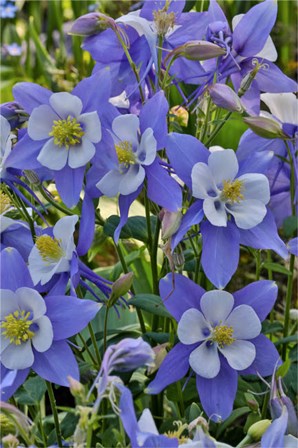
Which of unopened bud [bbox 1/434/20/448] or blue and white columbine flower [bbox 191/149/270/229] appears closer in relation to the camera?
unopened bud [bbox 1/434/20/448]

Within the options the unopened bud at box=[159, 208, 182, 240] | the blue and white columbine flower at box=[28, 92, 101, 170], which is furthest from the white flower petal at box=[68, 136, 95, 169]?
the unopened bud at box=[159, 208, 182, 240]

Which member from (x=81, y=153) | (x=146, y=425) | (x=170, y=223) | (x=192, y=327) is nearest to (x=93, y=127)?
(x=81, y=153)

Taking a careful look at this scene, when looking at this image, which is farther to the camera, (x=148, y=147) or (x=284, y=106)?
(x=284, y=106)

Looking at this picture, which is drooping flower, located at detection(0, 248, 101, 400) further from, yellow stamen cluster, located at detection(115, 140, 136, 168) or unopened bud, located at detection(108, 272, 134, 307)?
yellow stamen cluster, located at detection(115, 140, 136, 168)

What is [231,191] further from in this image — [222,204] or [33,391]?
[33,391]

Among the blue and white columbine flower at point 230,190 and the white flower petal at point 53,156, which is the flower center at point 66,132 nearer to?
the white flower petal at point 53,156

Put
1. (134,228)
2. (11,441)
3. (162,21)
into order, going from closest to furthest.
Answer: (11,441)
(162,21)
(134,228)
